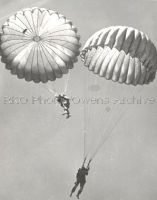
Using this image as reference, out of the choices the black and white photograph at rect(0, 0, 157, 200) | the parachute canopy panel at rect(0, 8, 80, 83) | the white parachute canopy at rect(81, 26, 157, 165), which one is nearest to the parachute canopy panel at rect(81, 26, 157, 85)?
the white parachute canopy at rect(81, 26, 157, 165)

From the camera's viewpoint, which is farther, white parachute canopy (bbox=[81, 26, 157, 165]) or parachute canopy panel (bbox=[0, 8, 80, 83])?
parachute canopy panel (bbox=[0, 8, 80, 83])

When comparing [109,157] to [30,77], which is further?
[109,157]

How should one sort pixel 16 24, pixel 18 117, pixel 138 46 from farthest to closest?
1. pixel 18 117
2. pixel 16 24
3. pixel 138 46

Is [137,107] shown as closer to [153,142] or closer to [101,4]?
[153,142]

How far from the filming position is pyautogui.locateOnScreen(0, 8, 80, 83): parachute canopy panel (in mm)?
41625

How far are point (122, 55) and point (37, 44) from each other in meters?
6.67

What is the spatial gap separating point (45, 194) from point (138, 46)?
40453 mm

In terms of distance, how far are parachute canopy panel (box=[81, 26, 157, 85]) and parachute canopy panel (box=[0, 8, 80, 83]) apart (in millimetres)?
1794

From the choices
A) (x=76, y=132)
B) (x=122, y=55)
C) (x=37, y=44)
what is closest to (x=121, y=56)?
(x=122, y=55)

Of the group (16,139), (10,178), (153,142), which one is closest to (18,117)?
(16,139)

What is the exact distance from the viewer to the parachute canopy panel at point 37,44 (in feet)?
137

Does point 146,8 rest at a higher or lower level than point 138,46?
higher

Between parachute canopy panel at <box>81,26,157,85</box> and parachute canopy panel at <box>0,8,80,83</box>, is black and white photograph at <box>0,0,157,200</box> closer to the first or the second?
parachute canopy panel at <box>0,8,80,83</box>

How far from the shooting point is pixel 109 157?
73750mm
